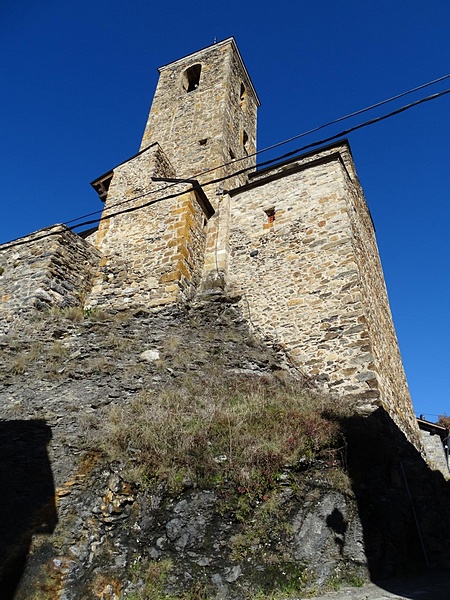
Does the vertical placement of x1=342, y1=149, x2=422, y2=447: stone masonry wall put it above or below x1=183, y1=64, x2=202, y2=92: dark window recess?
below

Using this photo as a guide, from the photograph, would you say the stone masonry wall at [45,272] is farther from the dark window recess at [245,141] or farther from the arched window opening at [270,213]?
the dark window recess at [245,141]

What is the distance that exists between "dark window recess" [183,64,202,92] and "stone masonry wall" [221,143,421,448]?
29.1 ft

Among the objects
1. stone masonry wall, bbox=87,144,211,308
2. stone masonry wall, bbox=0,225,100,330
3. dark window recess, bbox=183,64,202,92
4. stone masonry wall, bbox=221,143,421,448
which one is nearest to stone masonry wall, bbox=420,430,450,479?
stone masonry wall, bbox=221,143,421,448

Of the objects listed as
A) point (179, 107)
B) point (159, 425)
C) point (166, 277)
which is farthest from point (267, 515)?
point (179, 107)

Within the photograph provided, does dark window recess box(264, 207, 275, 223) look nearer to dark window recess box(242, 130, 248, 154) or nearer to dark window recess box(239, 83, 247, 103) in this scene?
dark window recess box(242, 130, 248, 154)

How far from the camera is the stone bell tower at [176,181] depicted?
417 inches

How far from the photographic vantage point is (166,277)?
10.3m

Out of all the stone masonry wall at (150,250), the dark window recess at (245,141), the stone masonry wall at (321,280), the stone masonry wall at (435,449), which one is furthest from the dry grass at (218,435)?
the dark window recess at (245,141)

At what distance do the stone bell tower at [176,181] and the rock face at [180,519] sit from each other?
382cm

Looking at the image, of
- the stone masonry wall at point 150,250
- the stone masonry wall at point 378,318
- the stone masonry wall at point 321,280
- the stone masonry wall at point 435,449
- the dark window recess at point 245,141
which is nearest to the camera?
the stone masonry wall at point 321,280

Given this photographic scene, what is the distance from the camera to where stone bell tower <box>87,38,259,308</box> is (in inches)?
417

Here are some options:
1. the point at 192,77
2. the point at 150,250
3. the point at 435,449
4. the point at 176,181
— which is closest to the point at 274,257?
the point at 150,250

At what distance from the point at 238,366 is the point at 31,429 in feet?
12.1

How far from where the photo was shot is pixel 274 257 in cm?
1040
